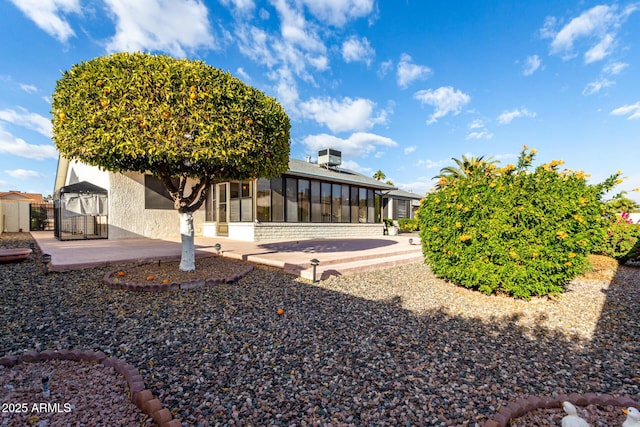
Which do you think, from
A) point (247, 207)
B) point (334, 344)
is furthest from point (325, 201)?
point (334, 344)

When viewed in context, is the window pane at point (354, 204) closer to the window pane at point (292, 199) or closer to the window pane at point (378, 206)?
the window pane at point (378, 206)

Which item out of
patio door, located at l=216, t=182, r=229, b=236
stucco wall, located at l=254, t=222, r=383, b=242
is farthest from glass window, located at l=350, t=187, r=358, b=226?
patio door, located at l=216, t=182, r=229, b=236

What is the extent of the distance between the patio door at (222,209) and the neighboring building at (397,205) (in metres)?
14.6

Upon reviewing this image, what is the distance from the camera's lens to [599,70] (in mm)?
8812

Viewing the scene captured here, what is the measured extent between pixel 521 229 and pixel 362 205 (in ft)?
40.6

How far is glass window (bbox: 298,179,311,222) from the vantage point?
13799 millimetres

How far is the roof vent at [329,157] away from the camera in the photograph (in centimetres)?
1736

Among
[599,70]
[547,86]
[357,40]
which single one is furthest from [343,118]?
[599,70]

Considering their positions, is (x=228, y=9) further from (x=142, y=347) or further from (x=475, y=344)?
(x=475, y=344)

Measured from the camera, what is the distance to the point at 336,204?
51.0 ft

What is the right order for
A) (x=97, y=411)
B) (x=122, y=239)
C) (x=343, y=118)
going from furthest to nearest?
(x=343, y=118)
(x=122, y=239)
(x=97, y=411)

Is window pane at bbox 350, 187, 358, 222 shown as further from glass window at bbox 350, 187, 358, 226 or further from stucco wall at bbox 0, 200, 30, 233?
stucco wall at bbox 0, 200, 30, 233

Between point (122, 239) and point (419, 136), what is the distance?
16.1 metres

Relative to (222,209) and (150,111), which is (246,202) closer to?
(222,209)
